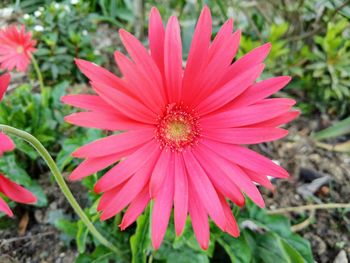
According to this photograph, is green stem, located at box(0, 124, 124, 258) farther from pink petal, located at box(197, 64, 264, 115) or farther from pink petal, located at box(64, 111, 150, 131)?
pink petal, located at box(197, 64, 264, 115)

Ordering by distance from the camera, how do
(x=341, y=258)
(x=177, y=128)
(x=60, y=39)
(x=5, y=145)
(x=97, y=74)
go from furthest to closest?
(x=60, y=39)
(x=341, y=258)
(x=177, y=128)
(x=97, y=74)
(x=5, y=145)

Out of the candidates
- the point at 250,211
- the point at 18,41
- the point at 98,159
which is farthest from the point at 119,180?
the point at 18,41

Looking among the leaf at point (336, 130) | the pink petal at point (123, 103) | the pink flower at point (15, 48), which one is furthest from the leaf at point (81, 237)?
the leaf at point (336, 130)

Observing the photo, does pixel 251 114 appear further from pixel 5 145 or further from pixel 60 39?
pixel 60 39

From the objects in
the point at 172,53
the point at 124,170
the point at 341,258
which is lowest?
the point at 341,258

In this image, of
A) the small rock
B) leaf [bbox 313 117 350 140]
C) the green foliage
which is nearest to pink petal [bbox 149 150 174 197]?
the small rock

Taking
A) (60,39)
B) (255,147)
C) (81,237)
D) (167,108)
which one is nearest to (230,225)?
(167,108)

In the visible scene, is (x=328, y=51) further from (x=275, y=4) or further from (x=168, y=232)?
(x=168, y=232)
